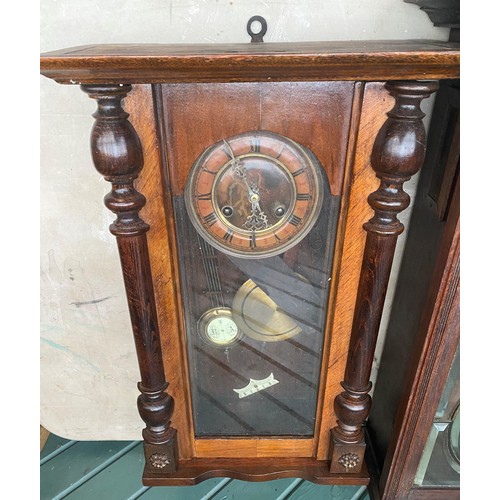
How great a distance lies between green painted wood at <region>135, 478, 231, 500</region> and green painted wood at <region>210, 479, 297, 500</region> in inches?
0.6

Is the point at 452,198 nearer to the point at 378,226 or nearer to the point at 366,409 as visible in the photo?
the point at 378,226

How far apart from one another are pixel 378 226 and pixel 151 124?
0.41 metres

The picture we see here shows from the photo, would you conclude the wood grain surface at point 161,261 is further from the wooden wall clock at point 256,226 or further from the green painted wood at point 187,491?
the green painted wood at point 187,491

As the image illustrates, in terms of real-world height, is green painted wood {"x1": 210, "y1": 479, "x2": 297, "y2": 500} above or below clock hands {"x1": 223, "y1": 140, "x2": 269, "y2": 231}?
below

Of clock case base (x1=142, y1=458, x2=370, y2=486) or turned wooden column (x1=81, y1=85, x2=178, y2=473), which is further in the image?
clock case base (x1=142, y1=458, x2=370, y2=486)

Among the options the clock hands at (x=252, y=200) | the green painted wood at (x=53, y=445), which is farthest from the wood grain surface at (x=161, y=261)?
the green painted wood at (x=53, y=445)

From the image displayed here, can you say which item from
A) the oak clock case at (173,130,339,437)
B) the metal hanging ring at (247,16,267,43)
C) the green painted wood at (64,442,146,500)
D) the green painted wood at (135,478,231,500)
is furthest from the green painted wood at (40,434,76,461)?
the metal hanging ring at (247,16,267,43)

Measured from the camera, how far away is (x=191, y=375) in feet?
3.40

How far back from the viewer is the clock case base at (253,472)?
1099 millimetres

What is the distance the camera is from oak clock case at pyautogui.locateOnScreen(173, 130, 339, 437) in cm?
80

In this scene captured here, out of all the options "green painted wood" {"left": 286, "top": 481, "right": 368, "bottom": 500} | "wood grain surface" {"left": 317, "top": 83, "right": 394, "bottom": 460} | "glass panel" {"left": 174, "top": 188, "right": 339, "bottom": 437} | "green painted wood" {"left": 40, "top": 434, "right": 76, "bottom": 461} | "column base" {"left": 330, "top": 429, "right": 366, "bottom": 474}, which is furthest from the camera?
"green painted wood" {"left": 40, "top": 434, "right": 76, "bottom": 461}


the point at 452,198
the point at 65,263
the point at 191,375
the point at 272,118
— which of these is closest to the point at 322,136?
the point at 272,118

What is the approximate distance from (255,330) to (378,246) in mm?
324

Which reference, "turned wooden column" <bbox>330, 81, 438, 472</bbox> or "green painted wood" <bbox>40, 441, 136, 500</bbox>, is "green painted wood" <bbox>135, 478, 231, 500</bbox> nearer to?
"green painted wood" <bbox>40, 441, 136, 500</bbox>
